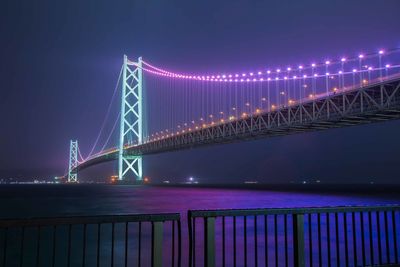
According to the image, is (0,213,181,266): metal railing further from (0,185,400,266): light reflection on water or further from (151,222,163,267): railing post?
(0,185,400,266): light reflection on water

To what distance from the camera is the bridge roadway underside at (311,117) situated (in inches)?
1681

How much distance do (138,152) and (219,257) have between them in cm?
6979

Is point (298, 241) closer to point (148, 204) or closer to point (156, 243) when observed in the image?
point (156, 243)

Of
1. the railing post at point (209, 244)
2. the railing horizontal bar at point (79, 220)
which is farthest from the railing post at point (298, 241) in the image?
the railing horizontal bar at point (79, 220)

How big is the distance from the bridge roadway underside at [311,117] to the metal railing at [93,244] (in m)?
28.6

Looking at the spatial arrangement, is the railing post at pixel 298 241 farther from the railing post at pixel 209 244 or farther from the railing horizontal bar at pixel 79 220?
the railing horizontal bar at pixel 79 220

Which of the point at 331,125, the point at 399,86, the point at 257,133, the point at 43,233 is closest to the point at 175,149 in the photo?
the point at 257,133

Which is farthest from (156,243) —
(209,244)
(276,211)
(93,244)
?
(93,244)

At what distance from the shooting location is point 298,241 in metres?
5.60

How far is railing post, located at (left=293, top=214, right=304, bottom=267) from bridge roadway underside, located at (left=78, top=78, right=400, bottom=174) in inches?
1508

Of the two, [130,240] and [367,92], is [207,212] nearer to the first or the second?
[130,240]

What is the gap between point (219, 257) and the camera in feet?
42.7

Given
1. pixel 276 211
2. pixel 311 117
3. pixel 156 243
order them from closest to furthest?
1. pixel 156 243
2. pixel 276 211
3. pixel 311 117

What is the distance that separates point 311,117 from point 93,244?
37.6 metres
